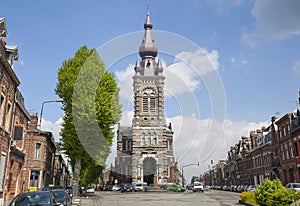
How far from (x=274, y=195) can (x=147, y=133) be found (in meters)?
54.4

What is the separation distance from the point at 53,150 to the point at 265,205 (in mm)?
34868

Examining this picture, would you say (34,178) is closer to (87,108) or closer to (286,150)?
(87,108)

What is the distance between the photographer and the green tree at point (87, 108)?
2630cm

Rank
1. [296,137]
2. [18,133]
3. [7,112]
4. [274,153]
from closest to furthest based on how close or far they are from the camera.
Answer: [7,112] < [18,133] < [296,137] < [274,153]

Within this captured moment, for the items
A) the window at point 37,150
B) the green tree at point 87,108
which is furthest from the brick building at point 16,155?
the window at point 37,150

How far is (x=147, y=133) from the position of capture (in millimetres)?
68812

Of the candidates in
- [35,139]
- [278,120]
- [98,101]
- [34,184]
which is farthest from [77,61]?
[278,120]

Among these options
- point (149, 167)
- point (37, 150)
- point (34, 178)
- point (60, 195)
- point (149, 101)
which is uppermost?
point (149, 101)

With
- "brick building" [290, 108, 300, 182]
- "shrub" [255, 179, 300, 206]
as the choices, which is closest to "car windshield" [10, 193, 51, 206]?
"shrub" [255, 179, 300, 206]

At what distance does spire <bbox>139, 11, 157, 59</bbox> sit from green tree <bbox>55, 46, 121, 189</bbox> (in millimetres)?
47000

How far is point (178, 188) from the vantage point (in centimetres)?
5194

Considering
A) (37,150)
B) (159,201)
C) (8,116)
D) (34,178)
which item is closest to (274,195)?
(159,201)

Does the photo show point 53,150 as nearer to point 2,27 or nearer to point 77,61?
point 77,61

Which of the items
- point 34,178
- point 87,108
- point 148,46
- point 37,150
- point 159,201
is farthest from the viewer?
point 148,46
